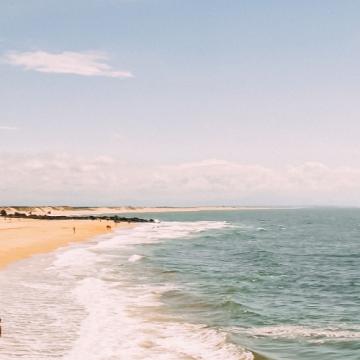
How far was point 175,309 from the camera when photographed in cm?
2848

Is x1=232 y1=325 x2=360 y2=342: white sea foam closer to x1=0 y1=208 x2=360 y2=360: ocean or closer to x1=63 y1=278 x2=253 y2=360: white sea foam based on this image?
x1=0 y1=208 x2=360 y2=360: ocean

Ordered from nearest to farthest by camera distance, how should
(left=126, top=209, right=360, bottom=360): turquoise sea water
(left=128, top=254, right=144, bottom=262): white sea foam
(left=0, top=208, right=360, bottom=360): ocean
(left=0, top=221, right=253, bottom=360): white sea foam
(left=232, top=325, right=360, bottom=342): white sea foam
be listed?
(left=0, top=221, right=253, bottom=360): white sea foam → (left=0, top=208, right=360, bottom=360): ocean → (left=126, top=209, right=360, bottom=360): turquoise sea water → (left=232, top=325, right=360, bottom=342): white sea foam → (left=128, top=254, right=144, bottom=262): white sea foam

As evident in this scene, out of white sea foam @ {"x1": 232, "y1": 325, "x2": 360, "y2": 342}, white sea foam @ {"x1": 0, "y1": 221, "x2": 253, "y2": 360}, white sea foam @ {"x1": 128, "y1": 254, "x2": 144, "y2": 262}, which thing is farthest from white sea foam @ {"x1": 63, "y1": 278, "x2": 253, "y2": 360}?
white sea foam @ {"x1": 128, "y1": 254, "x2": 144, "y2": 262}

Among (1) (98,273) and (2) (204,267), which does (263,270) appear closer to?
(2) (204,267)

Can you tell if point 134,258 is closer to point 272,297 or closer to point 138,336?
point 272,297

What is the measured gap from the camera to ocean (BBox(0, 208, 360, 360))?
67.2 ft

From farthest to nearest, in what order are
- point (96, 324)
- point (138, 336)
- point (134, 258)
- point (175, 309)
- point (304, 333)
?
point (134, 258), point (175, 309), point (96, 324), point (304, 333), point (138, 336)

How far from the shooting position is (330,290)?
36688mm

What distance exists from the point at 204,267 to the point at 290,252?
22.6m

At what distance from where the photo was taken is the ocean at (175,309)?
20469mm

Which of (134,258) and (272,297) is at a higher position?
(134,258)

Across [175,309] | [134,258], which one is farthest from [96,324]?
[134,258]

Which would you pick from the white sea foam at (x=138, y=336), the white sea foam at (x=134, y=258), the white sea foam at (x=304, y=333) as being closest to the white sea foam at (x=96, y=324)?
the white sea foam at (x=138, y=336)

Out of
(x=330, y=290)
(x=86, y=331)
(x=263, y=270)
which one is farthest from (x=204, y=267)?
(x=86, y=331)
